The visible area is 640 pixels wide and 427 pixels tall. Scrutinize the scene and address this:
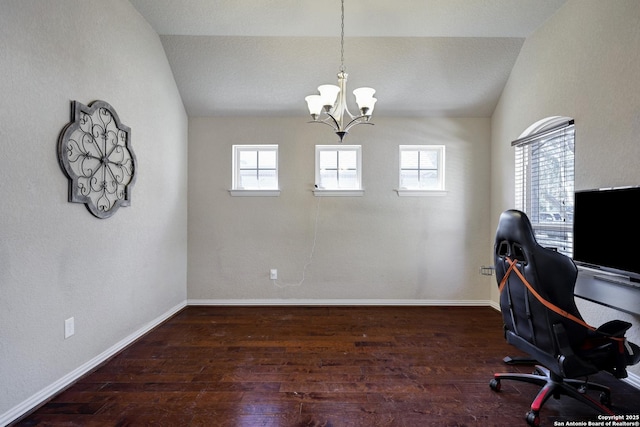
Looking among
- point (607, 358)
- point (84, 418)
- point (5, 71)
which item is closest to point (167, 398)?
point (84, 418)

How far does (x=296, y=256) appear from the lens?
154 inches

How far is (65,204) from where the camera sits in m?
2.11

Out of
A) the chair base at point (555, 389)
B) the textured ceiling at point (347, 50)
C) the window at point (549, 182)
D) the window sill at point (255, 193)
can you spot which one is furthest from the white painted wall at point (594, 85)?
the window sill at point (255, 193)

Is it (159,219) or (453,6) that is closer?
(453,6)

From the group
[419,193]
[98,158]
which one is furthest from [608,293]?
[98,158]

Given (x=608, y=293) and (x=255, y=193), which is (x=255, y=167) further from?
(x=608, y=293)

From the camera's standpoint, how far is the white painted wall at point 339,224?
3.89 meters

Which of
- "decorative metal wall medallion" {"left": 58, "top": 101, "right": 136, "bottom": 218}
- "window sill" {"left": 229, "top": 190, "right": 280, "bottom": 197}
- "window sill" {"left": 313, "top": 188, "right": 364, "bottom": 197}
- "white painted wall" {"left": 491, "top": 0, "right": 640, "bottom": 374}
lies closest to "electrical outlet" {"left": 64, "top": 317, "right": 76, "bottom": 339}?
"decorative metal wall medallion" {"left": 58, "top": 101, "right": 136, "bottom": 218}

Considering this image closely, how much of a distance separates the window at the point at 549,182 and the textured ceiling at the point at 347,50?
36.6 inches

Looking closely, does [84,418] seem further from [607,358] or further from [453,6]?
[453,6]

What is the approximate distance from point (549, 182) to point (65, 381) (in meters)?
4.20

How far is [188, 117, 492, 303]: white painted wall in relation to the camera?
3889 mm

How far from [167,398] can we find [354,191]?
2758 mm

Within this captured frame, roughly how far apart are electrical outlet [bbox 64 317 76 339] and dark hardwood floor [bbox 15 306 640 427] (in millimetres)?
347
